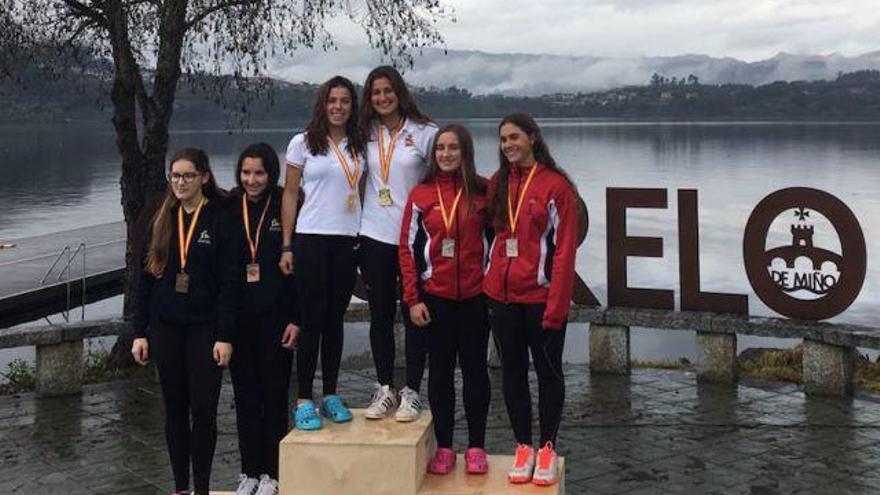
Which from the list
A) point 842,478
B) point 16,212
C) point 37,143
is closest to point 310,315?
point 842,478

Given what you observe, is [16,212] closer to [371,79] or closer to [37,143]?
[371,79]

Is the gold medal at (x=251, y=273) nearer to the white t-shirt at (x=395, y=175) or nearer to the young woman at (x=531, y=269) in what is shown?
the white t-shirt at (x=395, y=175)

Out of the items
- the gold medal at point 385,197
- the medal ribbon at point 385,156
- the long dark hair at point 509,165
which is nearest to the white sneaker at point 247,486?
the gold medal at point 385,197

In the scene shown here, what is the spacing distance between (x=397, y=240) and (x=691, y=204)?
504cm

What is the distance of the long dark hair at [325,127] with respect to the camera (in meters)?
5.01

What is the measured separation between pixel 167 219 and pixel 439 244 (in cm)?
142

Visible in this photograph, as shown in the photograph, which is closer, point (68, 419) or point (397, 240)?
point (397, 240)

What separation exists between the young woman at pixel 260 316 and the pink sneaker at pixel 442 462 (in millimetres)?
878

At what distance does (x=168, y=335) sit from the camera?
480 centimetres

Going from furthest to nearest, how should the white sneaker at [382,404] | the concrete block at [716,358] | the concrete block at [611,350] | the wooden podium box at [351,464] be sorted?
the concrete block at [611,350], the concrete block at [716,358], the white sneaker at [382,404], the wooden podium box at [351,464]

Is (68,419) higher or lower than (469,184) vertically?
lower

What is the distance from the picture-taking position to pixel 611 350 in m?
9.64

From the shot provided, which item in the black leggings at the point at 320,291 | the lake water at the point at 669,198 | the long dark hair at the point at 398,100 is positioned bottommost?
the lake water at the point at 669,198

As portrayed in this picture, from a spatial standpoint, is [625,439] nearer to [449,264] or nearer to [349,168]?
[449,264]
